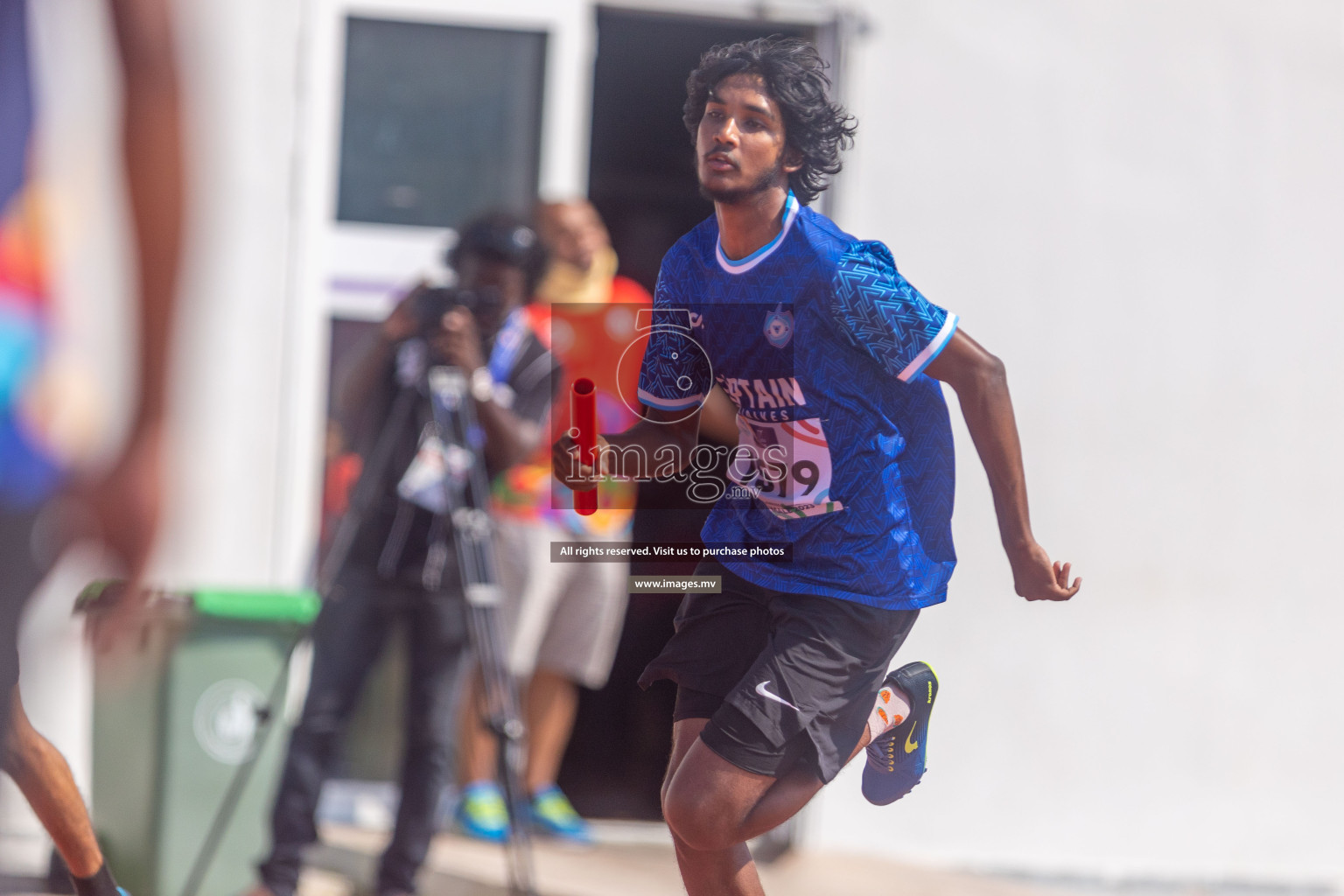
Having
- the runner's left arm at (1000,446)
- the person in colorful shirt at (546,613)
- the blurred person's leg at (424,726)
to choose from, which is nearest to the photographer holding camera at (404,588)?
the blurred person's leg at (424,726)

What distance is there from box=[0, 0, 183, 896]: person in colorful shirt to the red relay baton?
1.68 feet

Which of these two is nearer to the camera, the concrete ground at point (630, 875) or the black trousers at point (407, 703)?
the concrete ground at point (630, 875)

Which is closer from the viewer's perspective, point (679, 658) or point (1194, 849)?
point (679, 658)

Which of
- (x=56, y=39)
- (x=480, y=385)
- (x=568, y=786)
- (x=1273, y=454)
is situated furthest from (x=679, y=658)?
(x=568, y=786)

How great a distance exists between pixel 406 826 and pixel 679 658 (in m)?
1.97

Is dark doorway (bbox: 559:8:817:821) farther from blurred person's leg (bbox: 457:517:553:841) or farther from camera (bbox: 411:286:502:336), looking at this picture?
camera (bbox: 411:286:502:336)

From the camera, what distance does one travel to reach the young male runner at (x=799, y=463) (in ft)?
5.13

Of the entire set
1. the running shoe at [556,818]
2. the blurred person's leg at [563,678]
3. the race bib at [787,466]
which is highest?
the race bib at [787,466]

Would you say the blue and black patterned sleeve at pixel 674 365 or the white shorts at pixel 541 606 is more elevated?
the blue and black patterned sleeve at pixel 674 365

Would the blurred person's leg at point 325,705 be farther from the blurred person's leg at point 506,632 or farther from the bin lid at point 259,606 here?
the blurred person's leg at point 506,632

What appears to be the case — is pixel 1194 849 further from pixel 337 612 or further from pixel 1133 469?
pixel 337 612

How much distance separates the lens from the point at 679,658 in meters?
1.63

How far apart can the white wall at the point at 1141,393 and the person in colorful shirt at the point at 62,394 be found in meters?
0.96

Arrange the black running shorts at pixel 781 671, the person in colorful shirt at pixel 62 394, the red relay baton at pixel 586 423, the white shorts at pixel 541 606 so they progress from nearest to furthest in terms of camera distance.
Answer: the person in colorful shirt at pixel 62 394 → the black running shorts at pixel 781 671 → the red relay baton at pixel 586 423 → the white shorts at pixel 541 606
